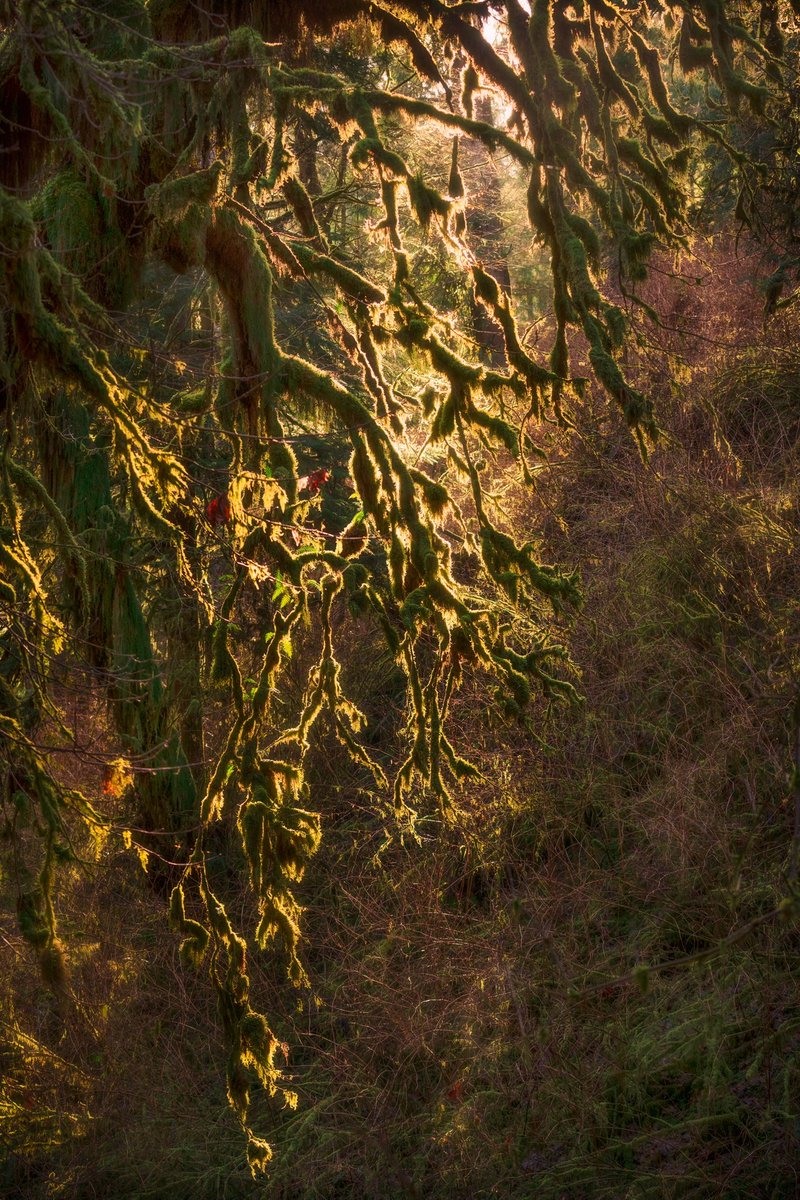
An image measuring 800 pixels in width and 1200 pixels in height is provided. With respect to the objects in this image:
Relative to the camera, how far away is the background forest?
3902mm

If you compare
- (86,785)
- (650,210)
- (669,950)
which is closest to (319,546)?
(650,210)

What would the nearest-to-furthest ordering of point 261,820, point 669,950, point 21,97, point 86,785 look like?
1. point 261,820
2. point 21,97
3. point 669,950
4. point 86,785

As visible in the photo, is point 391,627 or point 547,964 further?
point 547,964

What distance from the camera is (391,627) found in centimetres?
396

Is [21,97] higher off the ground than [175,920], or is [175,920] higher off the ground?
[21,97]

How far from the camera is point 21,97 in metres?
4.73

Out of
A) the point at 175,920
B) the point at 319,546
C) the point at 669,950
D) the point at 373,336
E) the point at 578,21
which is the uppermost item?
the point at 578,21

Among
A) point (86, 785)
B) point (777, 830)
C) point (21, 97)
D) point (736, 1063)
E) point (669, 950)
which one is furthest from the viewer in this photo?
point (86, 785)

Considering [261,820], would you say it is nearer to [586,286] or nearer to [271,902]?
[271,902]

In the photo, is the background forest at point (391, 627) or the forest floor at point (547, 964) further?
the forest floor at point (547, 964)

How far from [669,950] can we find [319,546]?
14.8 ft

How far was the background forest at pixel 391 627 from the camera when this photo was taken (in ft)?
12.8

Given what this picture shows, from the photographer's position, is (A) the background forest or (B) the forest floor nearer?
(A) the background forest

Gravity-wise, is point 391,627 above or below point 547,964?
above
